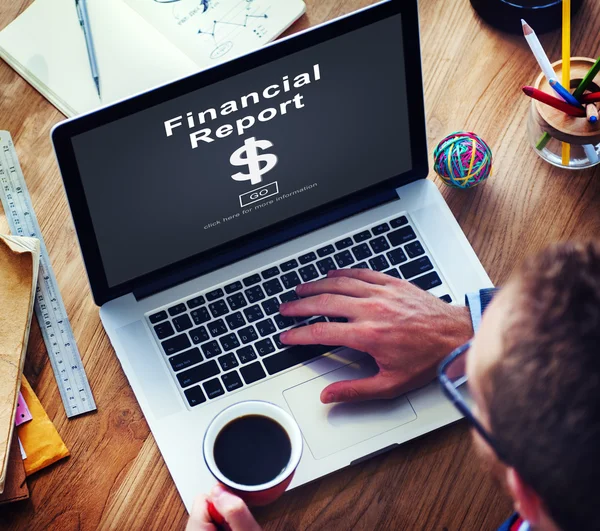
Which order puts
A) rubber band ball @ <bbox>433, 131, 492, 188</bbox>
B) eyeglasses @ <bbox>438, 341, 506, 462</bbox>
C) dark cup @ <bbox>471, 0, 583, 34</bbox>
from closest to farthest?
eyeglasses @ <bbox>438, 341, 506, 462</bbox> < rubber band ball @ <bbox>433, 131, 492, 188</bbox> < dark cup @ <bbox>471, 0, 583, 34</bbox>

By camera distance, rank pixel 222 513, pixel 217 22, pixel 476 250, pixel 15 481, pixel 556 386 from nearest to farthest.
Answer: pixel 556 386 < pixel 222 513 < pixel 15 481 < pixel 476 250 < pixel 217 22

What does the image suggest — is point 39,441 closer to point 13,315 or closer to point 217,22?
point 13,315

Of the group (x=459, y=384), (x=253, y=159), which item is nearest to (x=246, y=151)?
(x=253, y=159)

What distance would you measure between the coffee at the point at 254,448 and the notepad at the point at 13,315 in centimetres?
29

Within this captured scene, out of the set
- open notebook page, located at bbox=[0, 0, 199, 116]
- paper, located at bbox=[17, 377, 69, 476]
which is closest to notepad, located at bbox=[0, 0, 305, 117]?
open notebook page, located at bbox=[0, 0, 199, 116]

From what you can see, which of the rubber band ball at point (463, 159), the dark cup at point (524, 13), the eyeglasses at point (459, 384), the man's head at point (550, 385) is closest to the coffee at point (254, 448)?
the eyeglasses at point (459, 384)

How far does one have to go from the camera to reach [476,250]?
3.72ft

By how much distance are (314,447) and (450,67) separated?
2.05ft

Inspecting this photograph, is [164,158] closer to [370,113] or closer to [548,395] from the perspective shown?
[370,113]

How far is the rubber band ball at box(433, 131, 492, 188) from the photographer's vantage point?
1.10 metres

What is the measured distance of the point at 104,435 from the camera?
104cm

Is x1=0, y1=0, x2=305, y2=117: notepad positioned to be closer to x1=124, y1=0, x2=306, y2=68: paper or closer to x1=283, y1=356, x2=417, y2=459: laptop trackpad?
x1=124, y1=0, x2=306, y2=68: paper

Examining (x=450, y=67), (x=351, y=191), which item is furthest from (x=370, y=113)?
(x=450, y=67)

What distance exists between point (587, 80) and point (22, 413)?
864mm
